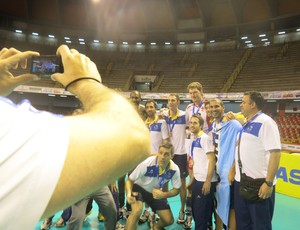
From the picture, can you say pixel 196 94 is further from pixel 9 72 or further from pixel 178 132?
pixel 9 72

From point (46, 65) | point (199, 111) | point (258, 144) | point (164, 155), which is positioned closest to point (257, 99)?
point (258, 144)

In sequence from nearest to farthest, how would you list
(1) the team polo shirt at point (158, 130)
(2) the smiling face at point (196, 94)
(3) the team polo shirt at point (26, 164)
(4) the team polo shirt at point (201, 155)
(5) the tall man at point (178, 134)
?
(3) the team polo shirt at point (26, 164), (4) the team polo shirt at point (201, 155), (2) the smiling face at point (196, 94), (5) the tall man at point (178, 134), (1) the team polo shirt at point (158, 130)

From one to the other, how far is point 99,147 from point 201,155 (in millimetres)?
3604

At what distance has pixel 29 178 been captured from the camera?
377 millimetres

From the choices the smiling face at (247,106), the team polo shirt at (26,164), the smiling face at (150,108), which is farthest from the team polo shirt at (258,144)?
the team polo shirt at (26,164)

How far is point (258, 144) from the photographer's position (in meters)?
3.18

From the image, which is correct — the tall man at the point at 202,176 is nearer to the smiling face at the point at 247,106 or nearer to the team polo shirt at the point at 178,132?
the smiling face at the point at 247,106

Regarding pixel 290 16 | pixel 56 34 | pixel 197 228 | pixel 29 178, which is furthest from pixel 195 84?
pixel 56 34

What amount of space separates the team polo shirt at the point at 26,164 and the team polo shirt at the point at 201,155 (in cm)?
353

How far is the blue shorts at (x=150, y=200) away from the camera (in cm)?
381

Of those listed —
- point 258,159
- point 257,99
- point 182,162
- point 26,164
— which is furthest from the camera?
point 182,162

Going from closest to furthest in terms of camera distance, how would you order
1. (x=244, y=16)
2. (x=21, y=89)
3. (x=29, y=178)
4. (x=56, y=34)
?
(x=29, y=178) < (x=21, y=89) < (x=244, y=16) < (x=56, y=34)

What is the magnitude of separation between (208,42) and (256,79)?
7.19 meters

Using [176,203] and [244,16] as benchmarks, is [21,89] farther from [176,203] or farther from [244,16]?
[244,16]
